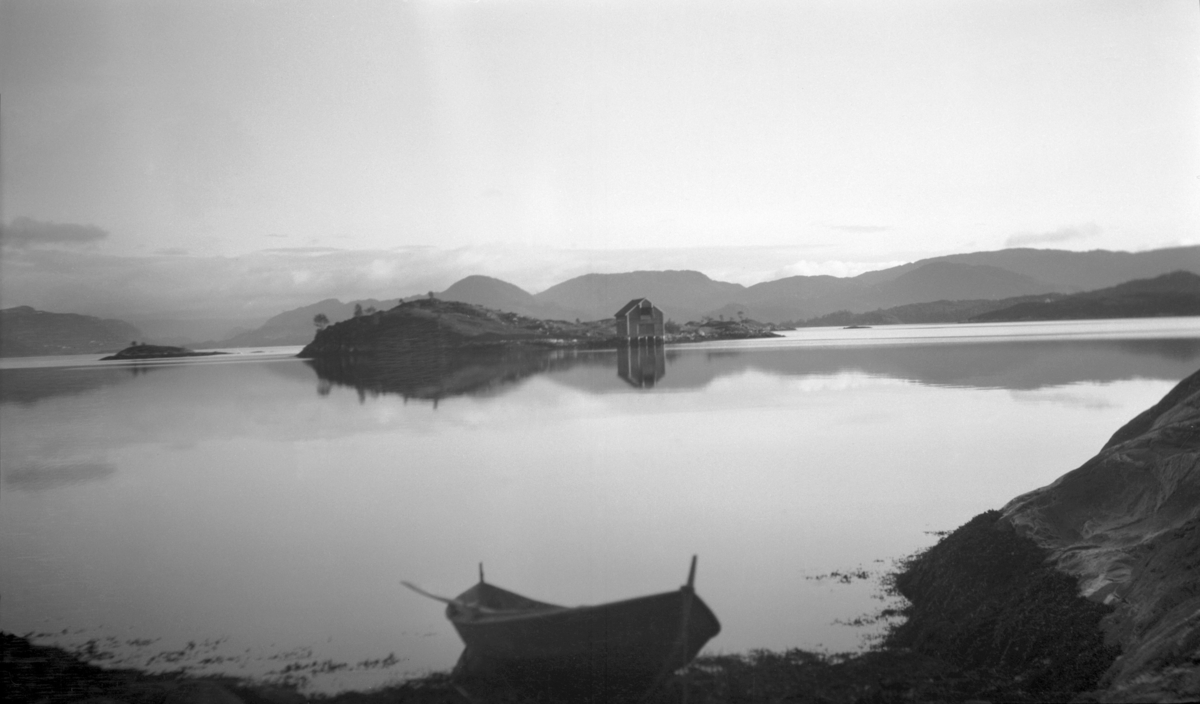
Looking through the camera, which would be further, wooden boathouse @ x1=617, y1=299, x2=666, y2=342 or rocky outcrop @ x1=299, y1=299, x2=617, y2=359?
wooden boathouse @ x1=617, y1=299, x2=666, y2=342

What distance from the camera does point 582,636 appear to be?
5973mm

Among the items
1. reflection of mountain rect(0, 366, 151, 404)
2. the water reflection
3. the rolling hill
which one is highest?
the rolling hill

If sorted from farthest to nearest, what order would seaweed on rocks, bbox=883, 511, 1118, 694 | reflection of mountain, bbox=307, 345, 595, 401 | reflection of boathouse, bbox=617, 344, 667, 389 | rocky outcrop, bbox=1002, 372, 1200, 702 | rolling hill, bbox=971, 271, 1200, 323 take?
reflection of mountain, bbox=307, 345, 595, 401
reflection of boathouse, bbox=617, 344, 667, 389
rolling hill, bbox=971, 271, 1200, 323
seaweed on rocks, bbox=883, 511, 1118, 694
rocky outcrop, bbox=1002, 372, 1200, 702

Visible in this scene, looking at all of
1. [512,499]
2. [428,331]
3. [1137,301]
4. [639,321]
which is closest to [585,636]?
[512,499]

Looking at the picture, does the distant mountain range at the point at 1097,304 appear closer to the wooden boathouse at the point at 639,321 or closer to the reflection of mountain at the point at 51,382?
the wooden boathouse at the point at 639,321

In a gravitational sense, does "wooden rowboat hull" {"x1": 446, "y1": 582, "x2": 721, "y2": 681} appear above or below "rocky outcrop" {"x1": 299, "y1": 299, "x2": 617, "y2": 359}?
below

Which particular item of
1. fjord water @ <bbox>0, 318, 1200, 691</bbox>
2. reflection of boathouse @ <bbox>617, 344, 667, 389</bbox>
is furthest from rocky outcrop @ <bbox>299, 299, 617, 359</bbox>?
reflection of boathouse @ <bbox>617, 344, 667, 389</bbox>

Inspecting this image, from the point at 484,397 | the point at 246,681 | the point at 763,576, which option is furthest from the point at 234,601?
the point at 484,397

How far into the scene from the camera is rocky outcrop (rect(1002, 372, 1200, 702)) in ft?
12.3

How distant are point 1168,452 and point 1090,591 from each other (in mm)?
2058

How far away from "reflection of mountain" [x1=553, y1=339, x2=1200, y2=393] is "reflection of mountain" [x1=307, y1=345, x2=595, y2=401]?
2.83 meters

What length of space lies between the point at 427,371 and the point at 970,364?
24.9 meters

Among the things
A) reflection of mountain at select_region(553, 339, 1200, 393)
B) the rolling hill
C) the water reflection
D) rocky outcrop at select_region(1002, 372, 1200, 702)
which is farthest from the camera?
the water reflection

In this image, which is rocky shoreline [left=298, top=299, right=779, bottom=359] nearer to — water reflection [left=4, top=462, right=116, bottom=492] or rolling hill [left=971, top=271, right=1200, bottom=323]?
water reflection [left=4, top=462, right=116, bottom=492]
